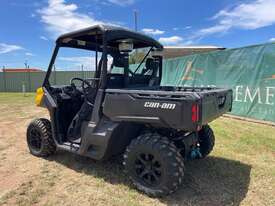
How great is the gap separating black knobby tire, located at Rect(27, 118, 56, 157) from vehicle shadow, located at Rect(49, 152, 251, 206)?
0.20m

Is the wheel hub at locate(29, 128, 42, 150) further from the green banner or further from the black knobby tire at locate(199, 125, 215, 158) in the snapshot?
the green banner

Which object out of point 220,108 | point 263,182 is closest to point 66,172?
point 220,108

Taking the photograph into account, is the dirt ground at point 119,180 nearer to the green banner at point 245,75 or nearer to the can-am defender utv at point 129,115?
the can-am defender utv at point 129,115

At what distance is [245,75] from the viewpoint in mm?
8469

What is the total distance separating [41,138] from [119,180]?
68.2 inches

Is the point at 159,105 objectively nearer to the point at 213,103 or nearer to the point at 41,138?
the point at 213,103

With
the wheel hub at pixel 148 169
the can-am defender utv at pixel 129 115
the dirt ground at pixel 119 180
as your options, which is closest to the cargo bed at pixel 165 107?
the can-am defender utv at pixel 129 115

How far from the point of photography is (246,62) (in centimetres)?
845

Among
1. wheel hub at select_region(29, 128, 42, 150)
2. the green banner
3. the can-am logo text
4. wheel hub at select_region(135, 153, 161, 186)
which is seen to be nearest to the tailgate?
the can-am logo text

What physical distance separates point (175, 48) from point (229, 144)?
21428 millimetres

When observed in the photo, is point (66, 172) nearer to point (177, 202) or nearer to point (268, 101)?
point (177, 202)

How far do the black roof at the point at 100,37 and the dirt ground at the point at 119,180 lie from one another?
1948mm

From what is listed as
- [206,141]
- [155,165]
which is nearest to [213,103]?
[155,165]

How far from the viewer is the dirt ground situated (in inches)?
134
